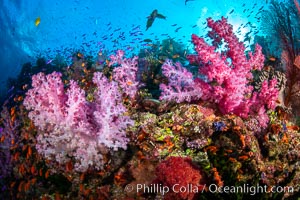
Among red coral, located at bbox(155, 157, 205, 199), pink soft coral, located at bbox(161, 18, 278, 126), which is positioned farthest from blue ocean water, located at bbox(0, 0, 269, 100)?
red coral, located at bbox(155, 157, 205, 199)

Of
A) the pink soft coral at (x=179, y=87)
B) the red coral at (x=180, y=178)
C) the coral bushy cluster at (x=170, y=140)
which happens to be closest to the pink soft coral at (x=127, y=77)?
the coral bushy cluster at (x=170, y=140)

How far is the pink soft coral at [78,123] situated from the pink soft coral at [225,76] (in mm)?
1362

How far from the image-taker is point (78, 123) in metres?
4.09

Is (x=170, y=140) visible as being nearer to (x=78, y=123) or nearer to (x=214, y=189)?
(x=214, y=189)

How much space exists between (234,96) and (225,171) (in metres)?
1.59

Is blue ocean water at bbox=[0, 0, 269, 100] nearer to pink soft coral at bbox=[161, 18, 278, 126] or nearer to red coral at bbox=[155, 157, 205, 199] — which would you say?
pink soft coral at bbox=[161, 18, 278, 126]

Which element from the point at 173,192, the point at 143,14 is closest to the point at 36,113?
the point at 173,192

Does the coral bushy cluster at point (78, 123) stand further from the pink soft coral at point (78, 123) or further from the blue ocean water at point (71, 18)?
the blue ocean water at point (71, 18)

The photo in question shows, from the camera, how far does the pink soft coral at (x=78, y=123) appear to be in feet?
13.4

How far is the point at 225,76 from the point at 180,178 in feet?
7.35

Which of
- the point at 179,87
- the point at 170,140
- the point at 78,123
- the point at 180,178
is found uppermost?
the point at 179,87

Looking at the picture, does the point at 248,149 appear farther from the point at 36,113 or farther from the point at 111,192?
the point at 36,113

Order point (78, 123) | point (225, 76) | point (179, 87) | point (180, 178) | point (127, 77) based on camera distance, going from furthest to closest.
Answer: point (127, 77) < point (179, 87) < point (225, 76) < point (78, 123) < point (180, 178)

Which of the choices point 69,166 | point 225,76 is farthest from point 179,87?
point 69,166
